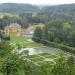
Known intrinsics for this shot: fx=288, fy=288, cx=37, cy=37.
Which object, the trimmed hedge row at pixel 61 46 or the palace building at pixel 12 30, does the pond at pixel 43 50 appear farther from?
the palace building at pixel 12 30

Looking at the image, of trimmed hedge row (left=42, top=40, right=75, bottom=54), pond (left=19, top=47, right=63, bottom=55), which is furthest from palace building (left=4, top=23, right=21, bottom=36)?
pond (left=19, top=47, right=63, bottom=55)

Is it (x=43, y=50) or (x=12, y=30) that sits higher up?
(x=43, y=50)

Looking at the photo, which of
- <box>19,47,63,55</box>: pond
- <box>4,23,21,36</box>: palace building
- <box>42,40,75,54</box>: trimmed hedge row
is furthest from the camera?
<box>4,23,21,36</box>: palace building

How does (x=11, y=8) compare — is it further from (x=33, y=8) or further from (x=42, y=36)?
(x=42, y=36)

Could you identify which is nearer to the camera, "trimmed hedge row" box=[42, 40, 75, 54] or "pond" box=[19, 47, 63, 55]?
"pond" box=[19, 47, 63, 55]

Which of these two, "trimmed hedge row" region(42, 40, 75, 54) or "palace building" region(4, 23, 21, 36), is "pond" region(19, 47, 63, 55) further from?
"palace building" region(4, 23, 21, 36)

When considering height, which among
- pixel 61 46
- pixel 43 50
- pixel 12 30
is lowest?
pixel 12 30

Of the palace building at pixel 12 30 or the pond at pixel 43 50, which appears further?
the palace building at pixel 12 30

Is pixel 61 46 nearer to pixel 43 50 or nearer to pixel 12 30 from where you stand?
pixel 43 50

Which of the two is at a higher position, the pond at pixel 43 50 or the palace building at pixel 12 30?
the pond at pixel 43 50

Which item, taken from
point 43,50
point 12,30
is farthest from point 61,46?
point 12,30

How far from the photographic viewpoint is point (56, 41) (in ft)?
143

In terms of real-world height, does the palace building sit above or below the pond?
below

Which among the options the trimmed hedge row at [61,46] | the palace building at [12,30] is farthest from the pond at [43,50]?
the palace building at [12,30]
